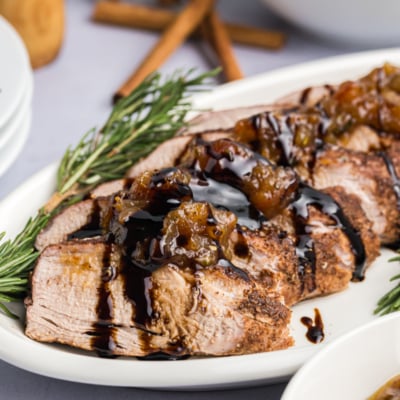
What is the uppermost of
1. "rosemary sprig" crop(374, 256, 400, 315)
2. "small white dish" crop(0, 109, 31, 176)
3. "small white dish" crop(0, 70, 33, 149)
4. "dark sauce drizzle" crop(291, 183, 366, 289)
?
"small white dish" crop(0, 70, 33, 149)

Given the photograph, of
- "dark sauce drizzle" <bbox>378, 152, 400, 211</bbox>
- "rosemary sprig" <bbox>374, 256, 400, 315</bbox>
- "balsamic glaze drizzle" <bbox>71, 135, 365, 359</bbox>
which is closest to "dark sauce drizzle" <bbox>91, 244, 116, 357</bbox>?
"balsamic glaze drizzle" <bbox>71, 135, 365, 359</bbox>

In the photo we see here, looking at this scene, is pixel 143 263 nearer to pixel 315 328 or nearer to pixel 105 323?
pixel 105 323

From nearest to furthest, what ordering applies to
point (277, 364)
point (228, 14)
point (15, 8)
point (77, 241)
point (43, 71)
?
point (277, 364), point (77, 241), point (15, 8), point (43, 71), point (228, 14)

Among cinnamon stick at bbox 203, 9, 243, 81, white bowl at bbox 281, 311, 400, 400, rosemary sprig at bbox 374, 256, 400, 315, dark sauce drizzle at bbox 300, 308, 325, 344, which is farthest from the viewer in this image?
cinnamon stick at bbox 203, 9, 243, 81

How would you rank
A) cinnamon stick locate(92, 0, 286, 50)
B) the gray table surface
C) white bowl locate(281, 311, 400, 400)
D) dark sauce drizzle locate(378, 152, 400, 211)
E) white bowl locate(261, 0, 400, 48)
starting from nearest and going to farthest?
white bowl locate(281, 311, 400, 400)
dark sauce drizzle locate(378, 152, 400, 211)
the gray table surface
white bowl locate(261, 0, 400, 48)
cinnamon stick locate(92, 0, 286, 50)

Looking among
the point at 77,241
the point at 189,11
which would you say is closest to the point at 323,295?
the point at 77,241

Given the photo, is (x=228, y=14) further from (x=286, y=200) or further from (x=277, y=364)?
(x=277, y=364)

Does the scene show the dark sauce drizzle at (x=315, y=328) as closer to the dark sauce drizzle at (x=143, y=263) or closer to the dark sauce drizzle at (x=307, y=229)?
the dark sauce drizzle at (x=307, y=229)

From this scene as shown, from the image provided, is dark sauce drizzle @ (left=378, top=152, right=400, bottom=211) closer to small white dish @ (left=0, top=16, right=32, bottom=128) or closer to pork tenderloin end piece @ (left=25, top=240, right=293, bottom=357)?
pork tenderloin end piece @ (left=25, top=240, right=293, bottom=357)

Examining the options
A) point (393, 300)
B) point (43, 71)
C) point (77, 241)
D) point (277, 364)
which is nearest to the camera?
point (277, 364)
